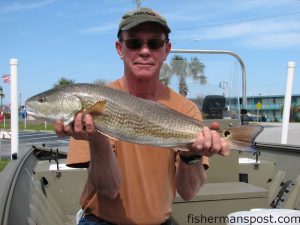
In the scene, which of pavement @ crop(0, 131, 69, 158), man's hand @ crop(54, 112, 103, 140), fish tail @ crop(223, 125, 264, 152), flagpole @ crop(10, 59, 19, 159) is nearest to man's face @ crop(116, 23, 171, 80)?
man's hand @ crop(54, 112, 103, 140)

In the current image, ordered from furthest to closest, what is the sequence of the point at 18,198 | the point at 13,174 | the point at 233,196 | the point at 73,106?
1. the point at 233,196
2. the point at 13,174
3. the point at 18,198
4. the point at 73,106

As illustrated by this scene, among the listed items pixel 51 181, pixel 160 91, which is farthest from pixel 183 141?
pixel 51 181

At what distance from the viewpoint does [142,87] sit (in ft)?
9.65

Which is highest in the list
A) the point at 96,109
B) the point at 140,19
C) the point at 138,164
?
the point at 140,19

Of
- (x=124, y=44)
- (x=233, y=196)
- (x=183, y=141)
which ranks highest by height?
(x=124, y=44)

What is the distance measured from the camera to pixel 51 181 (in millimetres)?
6117

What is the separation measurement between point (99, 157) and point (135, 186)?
0.34 meters

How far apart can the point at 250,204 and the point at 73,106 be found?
122 inches

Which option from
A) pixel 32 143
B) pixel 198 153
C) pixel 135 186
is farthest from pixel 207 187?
pixel 32 143

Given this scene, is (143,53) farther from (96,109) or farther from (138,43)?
(96,109)

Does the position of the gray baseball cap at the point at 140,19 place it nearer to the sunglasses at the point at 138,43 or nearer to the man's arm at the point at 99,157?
the sunglasses at the point at 138,43

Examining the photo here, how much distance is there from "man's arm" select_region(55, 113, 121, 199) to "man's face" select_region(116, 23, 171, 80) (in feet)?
1.78

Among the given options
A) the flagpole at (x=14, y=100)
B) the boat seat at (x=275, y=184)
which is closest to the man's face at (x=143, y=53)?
the boat seat at (x=275, y=184)

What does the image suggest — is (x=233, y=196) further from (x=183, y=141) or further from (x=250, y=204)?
(x=183, y=141)
